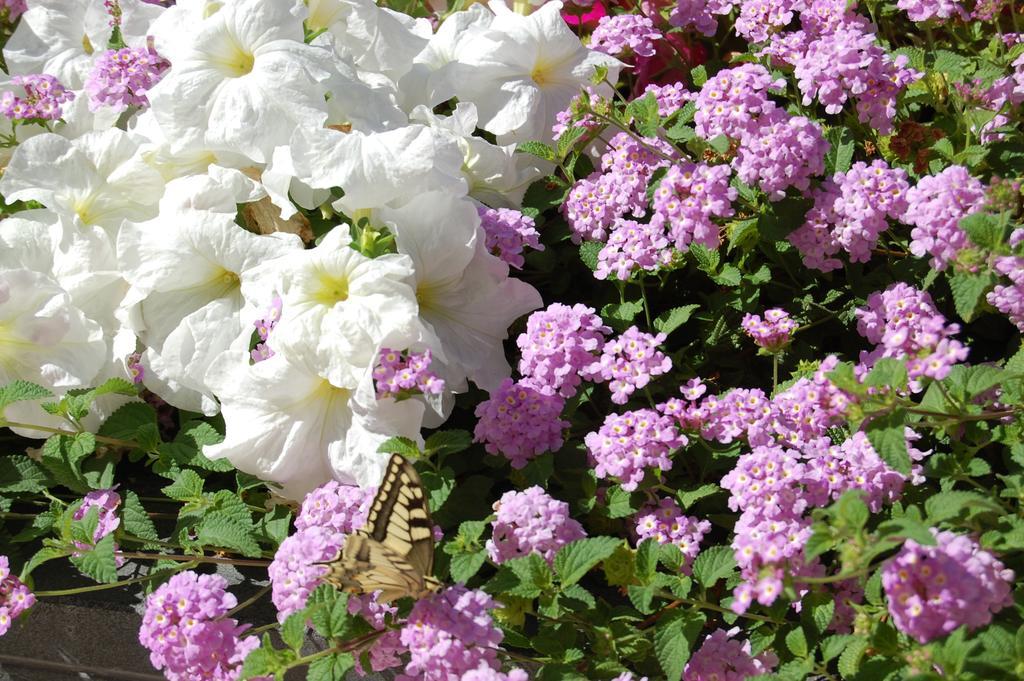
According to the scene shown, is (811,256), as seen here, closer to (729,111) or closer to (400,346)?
(729,111)

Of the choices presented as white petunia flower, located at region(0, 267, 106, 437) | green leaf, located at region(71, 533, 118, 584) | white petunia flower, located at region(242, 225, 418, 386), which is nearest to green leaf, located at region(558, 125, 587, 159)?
white petunia flower, located at region(242, 225, 418, 386)

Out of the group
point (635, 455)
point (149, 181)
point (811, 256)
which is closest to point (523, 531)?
point (635, 455)

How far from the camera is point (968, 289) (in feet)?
4.67

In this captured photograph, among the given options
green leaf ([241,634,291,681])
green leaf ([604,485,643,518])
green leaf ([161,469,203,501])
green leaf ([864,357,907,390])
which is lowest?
green leaf ([161,469,203,501])

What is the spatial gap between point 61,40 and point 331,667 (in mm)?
1688

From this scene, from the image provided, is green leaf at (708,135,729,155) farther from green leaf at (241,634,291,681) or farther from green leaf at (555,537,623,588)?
green leaf at (241,634,291,681)

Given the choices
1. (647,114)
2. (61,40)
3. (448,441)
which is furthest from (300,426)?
(61,40)

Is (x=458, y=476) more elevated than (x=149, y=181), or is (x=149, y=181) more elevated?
(x=149, y=181)

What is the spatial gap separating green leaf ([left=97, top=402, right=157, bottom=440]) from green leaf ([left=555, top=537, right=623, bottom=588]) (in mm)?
867

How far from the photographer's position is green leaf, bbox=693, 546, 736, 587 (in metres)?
1.46

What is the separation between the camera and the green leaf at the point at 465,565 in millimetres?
1406

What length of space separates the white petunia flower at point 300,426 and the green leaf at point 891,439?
2.35ft

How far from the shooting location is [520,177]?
216 cm

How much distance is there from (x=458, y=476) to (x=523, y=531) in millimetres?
378
